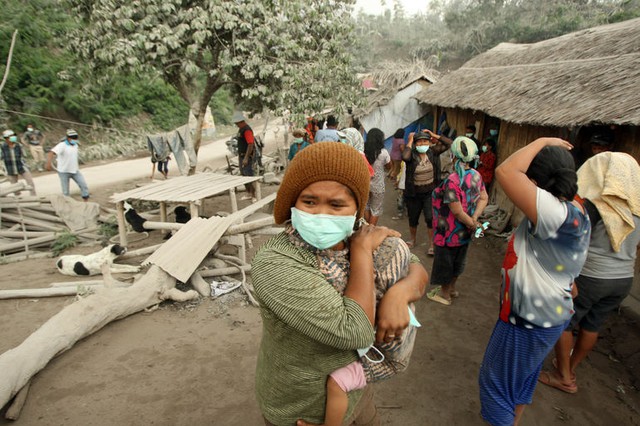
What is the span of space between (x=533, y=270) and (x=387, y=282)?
127 centimetres

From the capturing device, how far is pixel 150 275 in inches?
156

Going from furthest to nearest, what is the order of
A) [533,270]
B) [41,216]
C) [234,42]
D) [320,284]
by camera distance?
[41,216] < [234,42] < [533,270] < [320,284]

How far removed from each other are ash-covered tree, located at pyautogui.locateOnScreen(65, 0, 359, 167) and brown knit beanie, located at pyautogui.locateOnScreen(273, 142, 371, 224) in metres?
5.55

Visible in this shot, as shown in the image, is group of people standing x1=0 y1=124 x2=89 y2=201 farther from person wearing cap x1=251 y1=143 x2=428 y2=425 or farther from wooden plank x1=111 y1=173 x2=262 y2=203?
person wearing cap x1=251 y1=143 x2=428 y2=425

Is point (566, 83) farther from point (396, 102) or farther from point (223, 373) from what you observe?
point (396, 102)

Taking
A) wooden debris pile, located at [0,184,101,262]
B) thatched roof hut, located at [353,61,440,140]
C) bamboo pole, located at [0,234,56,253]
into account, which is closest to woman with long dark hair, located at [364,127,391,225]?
wooden debris pile, located at [0,184,101,262]

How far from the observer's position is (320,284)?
104 centimetres

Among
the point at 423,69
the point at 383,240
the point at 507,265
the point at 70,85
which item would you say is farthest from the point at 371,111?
the point at 70,85

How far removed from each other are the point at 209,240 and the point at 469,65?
9937 millimetres

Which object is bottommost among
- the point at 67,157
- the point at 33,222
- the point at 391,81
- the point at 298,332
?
the point at 33,222

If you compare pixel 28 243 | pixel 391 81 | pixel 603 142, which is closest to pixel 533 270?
pixel 603 142

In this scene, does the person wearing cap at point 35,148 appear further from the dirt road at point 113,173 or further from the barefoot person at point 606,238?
the barefoot person at point 606,238

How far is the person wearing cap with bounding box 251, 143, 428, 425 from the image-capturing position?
1.03 metres

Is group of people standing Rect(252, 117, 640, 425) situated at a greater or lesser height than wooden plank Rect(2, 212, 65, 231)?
greater
